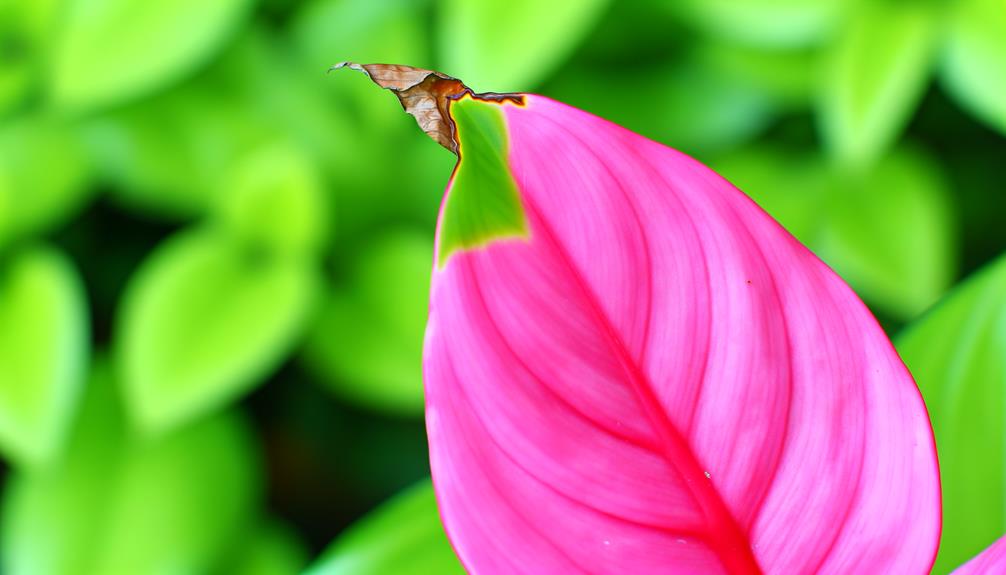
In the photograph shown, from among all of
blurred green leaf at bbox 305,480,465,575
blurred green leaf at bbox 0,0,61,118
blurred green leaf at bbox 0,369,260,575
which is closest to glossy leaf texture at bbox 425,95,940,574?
blurred green leaf at bbox 305,480,465,575

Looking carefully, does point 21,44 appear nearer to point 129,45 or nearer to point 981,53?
point 129,45

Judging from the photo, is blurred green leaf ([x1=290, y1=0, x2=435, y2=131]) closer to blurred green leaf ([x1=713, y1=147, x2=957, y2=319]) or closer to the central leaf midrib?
blurred green leaf ([x1=713, y1=147, x2=957, y2=319])

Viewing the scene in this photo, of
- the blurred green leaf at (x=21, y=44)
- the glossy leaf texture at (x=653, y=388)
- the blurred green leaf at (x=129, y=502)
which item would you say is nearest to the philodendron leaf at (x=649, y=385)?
the glossy leaf texture at (x=653, y=388)

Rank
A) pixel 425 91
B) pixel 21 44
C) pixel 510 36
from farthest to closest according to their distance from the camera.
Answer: pixel 21 44 < pixel 510 36 < pixel 425 91

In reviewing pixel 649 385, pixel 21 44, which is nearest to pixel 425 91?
pixel 649 385

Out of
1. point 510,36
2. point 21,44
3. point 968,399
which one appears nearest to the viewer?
point 968,399

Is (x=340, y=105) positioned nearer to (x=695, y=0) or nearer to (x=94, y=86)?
(x=94, y=86)

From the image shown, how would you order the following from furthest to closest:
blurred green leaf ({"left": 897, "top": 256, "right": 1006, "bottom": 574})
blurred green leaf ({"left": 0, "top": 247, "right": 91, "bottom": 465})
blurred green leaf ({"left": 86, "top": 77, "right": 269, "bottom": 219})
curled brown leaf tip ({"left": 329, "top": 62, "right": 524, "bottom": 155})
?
1. blurred green leaf ({"left": 86, "top": 77, "right": 269, "bottom": 219})
2. blurred green leaf ({"left": 0, "top": 247, "right": 91, "bottom": 465})
3. blurred green leaf ({"left": 897, "top": 256, "right": 1006, "bottom": 574})
4. curled brown leaf tip ({"left": 329, "top": 62, "right": 524, "bottom": 155})
